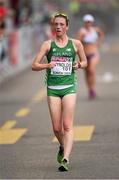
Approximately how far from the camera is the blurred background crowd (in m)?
28.8

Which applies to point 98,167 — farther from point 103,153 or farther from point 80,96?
point 80,96

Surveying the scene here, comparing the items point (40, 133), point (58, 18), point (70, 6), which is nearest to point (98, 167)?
point (58, 18)

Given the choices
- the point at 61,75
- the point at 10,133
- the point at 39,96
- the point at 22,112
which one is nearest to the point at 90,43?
the point at 39,96

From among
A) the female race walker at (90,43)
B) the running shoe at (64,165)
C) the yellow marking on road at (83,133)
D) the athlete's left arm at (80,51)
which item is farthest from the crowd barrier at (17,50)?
the running shoe at (64,165)

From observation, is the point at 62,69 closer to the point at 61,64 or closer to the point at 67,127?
the point at 61,64

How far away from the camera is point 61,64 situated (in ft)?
33.6

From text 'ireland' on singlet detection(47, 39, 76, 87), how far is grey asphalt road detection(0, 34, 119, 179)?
1.00 m

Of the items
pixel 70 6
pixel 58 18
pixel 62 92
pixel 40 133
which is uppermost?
pixel 58 18

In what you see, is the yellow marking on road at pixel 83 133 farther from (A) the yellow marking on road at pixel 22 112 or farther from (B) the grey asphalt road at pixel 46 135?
(A) the yellow marking on road at pixel 22 112

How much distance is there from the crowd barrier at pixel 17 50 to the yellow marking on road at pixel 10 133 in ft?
32.1

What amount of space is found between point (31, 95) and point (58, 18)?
1097cm

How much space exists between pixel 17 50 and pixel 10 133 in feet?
54.3

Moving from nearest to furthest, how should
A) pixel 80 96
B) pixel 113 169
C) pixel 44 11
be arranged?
pixel 113 169 < pixel 80 96 < pixel 44 11

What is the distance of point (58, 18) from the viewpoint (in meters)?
10.2
